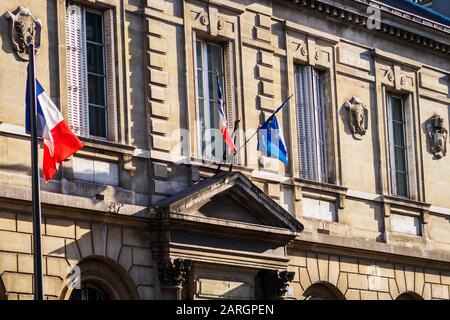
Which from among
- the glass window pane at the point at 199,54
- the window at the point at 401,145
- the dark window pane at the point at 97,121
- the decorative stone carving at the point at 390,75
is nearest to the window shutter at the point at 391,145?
the window at the point at 401,145

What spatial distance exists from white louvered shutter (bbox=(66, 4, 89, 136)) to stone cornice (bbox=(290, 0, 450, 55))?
8304mm

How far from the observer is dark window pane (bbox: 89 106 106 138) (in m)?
34.8

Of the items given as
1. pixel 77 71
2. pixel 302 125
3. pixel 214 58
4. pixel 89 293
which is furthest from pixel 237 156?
pixel 89 293

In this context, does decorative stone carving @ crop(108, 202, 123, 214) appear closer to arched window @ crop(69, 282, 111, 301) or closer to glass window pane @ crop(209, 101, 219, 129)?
arched window @ crop(69, 282, 111, 301)

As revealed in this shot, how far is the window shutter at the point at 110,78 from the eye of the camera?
3503 centimetres

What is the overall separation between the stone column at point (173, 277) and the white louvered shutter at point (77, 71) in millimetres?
3490

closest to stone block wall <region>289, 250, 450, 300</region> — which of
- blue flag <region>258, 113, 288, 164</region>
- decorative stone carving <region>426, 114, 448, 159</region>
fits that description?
blue flag <region>258, 113, 288, 164</region>

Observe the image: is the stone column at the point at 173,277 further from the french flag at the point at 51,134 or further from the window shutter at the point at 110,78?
the french flag at the point at 51,134

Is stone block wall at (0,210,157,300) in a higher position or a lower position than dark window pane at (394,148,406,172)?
lower

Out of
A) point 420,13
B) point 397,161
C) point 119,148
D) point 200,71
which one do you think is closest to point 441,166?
point 397,161

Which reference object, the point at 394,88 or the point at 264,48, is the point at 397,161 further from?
the point at 264,48

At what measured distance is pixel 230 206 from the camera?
36.8 m

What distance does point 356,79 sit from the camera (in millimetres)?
43156

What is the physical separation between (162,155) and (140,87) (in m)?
1.65
